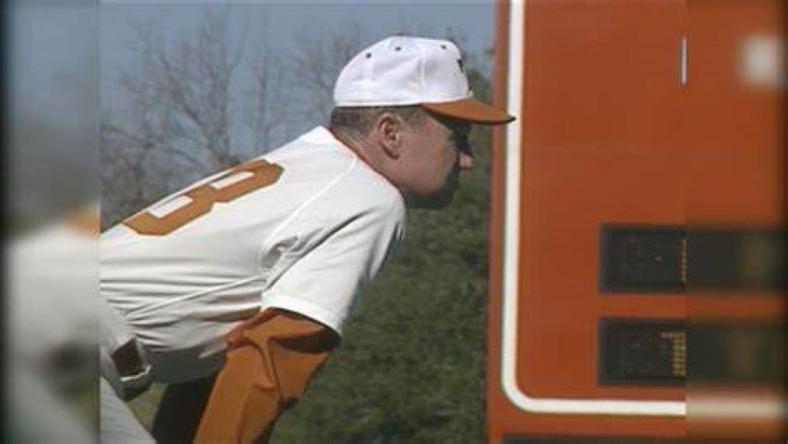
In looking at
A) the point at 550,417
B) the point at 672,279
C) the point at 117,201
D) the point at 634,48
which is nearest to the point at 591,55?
the point at 634,48

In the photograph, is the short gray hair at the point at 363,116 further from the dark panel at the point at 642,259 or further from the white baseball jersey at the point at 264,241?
the dark panel at the point at 642,259

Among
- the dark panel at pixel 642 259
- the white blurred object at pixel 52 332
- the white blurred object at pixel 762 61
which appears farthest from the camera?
the dark panel at pixel 642 259

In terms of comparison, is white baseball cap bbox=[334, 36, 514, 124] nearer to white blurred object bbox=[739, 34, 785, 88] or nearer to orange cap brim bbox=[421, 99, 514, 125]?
orange cap brim bbox=[421, 99, 514, 125]

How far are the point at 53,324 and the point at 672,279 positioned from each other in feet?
3.01

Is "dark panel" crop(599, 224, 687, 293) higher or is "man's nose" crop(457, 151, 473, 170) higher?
"man's nose" crop(457, 151, 473, 170)

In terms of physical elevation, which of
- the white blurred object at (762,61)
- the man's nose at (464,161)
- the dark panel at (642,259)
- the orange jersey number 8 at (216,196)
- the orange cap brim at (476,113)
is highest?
the white blurred object at (762,61)

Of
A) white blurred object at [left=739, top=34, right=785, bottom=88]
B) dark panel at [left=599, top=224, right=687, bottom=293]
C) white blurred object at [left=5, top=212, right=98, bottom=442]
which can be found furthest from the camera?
dark panel at [left=599, top=224, right=687, bottom=293]

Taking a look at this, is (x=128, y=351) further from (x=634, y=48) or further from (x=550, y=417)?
(x=634, y=48)

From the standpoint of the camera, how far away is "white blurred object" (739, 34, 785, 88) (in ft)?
8.14

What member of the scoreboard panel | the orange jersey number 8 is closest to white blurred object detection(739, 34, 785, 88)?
the scoreboard panel

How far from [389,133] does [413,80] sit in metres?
0.09

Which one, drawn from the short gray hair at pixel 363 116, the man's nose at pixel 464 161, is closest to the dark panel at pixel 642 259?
the man's nose at pixel 464 161

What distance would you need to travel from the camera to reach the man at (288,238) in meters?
2.75

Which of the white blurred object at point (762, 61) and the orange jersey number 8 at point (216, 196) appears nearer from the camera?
the white blurred object at point (762, 61)
